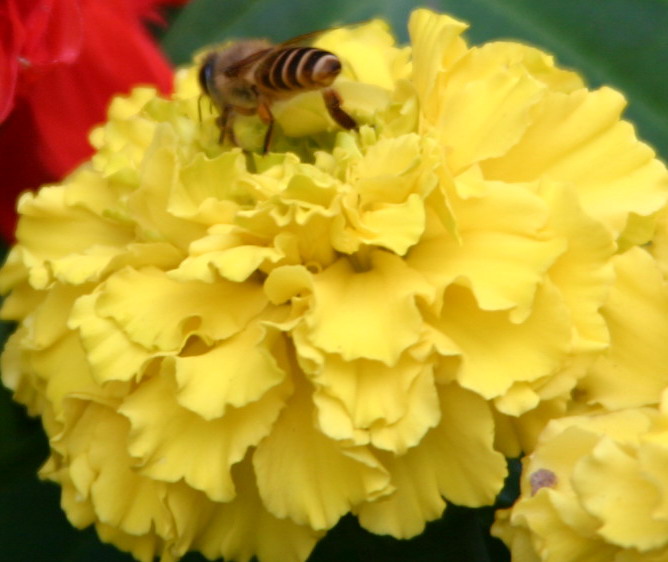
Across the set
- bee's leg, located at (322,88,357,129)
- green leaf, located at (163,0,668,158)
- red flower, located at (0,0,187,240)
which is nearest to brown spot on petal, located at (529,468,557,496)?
bee's leg, located at (322,88,357,129)

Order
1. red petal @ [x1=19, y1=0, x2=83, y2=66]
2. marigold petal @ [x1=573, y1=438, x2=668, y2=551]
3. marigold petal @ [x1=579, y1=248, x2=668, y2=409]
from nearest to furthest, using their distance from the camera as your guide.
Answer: marigold petal @ [x1=573, y1=438, x2=668, y2=551] → marigold petal @ [x1=579, y1=248, x2=668, y2=409] → red petal @ [x1=19, y1=0, x2=83, y2=66]

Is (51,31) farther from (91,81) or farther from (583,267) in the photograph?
(583,267)

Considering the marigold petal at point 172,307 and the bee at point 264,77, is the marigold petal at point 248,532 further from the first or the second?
the bee at point 264,77

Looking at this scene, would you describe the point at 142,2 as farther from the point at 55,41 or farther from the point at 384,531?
the point at 384,531

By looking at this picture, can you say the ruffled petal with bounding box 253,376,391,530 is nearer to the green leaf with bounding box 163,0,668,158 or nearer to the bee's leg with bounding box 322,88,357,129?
the bee's leg with bounding box 322,88,357,129

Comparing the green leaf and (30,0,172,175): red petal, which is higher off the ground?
the green leaf

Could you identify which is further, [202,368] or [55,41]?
[55,41]

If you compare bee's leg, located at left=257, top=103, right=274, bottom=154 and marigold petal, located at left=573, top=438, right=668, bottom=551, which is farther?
bee's leg, located at left=257, top=103, right=274, bottom=154

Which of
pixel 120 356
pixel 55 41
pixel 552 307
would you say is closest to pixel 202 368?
pixel 120 356
